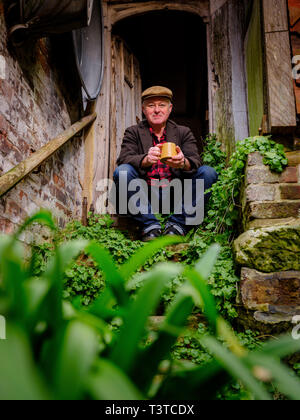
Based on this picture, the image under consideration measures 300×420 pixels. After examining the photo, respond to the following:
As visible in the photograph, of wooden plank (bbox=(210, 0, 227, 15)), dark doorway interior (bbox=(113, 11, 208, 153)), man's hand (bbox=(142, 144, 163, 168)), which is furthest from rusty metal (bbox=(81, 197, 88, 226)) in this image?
wooden plank (bbox=(210, 0, 227, 15))

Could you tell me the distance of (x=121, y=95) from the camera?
414cm

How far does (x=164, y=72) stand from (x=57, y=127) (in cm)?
406

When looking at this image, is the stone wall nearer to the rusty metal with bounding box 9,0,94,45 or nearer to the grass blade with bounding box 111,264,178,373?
the grass blade with bounding box 111,264,178,373

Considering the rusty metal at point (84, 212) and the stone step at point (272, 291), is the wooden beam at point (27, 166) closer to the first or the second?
the rusty metal at point (84, 212)

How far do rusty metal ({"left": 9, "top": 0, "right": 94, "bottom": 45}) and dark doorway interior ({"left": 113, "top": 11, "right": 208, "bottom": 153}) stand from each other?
7.71 ft

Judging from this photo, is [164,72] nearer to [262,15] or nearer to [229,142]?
[229,142]

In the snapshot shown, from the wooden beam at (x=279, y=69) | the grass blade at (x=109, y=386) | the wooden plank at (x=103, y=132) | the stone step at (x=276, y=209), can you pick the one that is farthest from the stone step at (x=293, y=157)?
the wooden plank at (x=103, y=132)

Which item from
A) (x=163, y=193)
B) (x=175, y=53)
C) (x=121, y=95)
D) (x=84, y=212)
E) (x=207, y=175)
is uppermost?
(x=175, y=53)

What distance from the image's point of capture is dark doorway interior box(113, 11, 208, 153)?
4777 millimetres

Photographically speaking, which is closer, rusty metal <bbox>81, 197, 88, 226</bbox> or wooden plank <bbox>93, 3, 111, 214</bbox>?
rusty metal <bbox>81, 197, 88, 226</bbox>

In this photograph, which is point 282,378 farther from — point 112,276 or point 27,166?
point 27,166

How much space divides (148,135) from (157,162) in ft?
1.25

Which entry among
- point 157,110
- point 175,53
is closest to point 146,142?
point 157,110

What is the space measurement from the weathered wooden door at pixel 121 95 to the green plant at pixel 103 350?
3.28 meters
